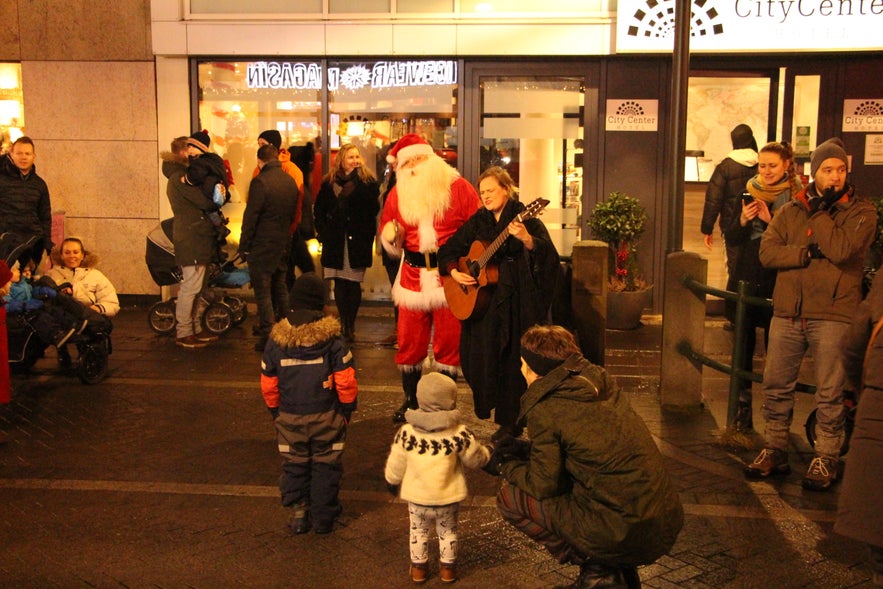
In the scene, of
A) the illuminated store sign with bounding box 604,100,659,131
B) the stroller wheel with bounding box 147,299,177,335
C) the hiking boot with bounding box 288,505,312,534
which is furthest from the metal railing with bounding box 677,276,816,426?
the stroller wheel with bounding box 147,299,177,335

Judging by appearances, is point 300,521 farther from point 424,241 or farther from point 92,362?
point 92,362

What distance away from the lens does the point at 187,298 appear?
9.83 metres

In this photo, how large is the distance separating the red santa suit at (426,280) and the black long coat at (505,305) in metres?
0.34

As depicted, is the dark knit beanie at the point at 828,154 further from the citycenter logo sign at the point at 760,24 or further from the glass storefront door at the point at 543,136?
the glass storefront door at the point at 543,136

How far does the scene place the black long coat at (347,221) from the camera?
9781 mm

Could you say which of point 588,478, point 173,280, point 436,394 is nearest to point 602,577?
point 588,478

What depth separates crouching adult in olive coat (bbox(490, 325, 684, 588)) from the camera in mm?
3971

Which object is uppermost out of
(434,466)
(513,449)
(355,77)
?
(355,77)

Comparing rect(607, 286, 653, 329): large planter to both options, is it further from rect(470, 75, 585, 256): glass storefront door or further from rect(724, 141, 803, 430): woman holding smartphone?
rect(724, 141, 803, 430): woman holding smartphone

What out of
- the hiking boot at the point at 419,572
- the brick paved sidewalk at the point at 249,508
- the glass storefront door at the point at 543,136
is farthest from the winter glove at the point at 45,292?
the glass storefront door at the point at 543,136

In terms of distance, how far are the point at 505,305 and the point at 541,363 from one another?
1962 millimetres

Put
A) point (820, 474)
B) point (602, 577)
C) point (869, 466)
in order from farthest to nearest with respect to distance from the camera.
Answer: point (820, 474)
point (602, 577)
point (869, 466)

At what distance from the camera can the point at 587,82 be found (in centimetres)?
1147

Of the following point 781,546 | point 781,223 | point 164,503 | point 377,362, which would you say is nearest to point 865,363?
point 781,546
